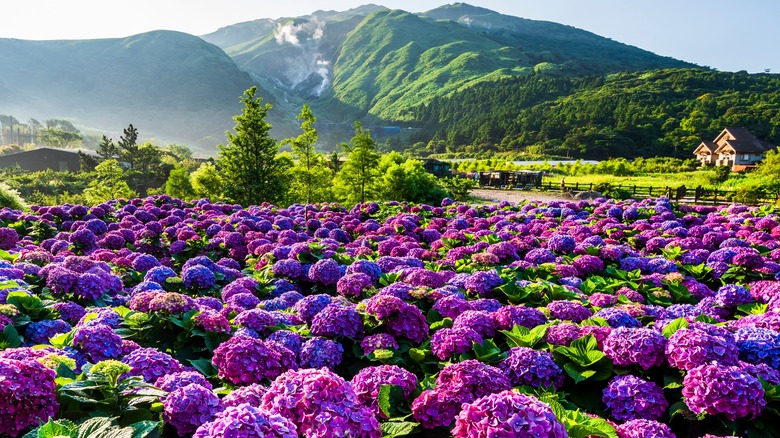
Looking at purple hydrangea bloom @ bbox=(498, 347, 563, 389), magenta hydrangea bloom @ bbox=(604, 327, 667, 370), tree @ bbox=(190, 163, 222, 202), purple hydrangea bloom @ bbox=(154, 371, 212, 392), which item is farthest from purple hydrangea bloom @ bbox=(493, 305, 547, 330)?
tree @ bbox=(190, 163, 222, 202)

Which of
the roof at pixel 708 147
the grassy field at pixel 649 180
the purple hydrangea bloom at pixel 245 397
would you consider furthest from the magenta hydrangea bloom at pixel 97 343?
the roof at pixel 708 147

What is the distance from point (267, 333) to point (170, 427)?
5.05 ft

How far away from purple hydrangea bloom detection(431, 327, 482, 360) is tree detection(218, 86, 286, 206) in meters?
23.2

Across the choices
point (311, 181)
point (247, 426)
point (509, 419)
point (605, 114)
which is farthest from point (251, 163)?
point (605, 114)

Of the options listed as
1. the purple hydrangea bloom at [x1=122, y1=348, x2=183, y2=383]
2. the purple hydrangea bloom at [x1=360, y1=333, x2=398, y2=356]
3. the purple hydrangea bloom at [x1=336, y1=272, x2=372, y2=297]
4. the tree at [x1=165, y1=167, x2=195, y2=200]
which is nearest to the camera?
the purple hydrangea bloom at [x1=122, y1=348, x2=183, y2=383]

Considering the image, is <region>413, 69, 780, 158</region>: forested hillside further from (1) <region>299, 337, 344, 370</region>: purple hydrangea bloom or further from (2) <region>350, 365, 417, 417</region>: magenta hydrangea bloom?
(2) <region>350, 365, 417, 417</region>: magenta hydrangea bloom

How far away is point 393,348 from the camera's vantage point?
3.71 meters

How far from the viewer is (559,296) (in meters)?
5.32

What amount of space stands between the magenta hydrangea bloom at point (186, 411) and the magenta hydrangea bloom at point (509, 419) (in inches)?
50.9

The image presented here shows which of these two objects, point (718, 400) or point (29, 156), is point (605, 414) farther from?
point (29, 156)

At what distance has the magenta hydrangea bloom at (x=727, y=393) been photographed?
8.83 ft

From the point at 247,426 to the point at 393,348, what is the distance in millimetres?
2010

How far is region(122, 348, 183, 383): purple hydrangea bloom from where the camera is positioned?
2834 mm

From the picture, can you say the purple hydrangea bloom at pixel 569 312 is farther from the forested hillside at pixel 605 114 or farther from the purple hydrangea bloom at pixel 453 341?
the forested hillside at pixel 605 114
